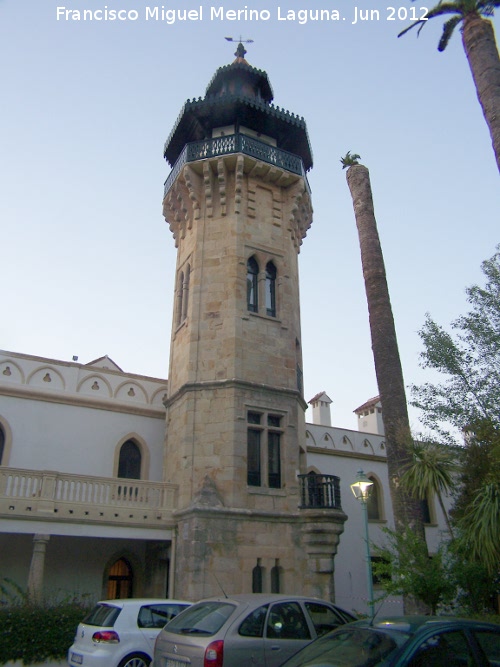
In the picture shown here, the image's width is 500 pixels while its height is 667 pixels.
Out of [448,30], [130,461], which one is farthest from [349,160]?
[130,461]

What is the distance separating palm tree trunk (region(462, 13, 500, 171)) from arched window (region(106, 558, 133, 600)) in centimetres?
1499

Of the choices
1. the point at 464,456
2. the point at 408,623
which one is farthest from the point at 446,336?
the point at 408,623

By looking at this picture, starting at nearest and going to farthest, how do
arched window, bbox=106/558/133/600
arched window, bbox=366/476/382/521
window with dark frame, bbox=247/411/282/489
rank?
window with dark frame, bbox=247/411/282/489, arched window, bbox=106/558/133/600, arched window, bbox=366/476/382/521

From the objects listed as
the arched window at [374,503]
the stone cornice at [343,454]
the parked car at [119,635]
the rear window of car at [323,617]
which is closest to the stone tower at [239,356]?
the parked car at [119,635]

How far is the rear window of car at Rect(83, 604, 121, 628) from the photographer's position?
29.9 feet

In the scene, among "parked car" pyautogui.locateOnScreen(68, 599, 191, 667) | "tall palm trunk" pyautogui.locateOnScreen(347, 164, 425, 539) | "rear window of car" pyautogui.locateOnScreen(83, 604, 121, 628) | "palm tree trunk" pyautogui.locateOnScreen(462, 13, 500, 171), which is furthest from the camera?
"palm tree trunk" pyautogui.locateOnScreen(462, 13, 500, 171)

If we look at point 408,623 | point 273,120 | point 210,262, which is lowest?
point 408,623

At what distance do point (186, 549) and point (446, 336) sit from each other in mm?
11072

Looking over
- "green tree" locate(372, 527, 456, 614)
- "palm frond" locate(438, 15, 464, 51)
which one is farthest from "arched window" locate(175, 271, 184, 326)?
"green tree" locate(372, 527, 456, 614)

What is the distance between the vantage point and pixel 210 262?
60.1ft

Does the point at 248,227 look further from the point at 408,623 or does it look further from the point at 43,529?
the point at 408,623

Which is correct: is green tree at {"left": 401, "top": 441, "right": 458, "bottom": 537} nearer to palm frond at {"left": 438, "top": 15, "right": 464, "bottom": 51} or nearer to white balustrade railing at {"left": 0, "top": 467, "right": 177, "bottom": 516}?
white balustrade railing at {"left": 0, "top": 467, "right": 177, "bottom": 516}

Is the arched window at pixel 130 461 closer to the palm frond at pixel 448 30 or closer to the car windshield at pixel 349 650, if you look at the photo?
the car windshield at pixel 349 650

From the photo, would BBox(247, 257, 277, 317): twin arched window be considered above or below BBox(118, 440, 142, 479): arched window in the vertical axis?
above
